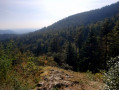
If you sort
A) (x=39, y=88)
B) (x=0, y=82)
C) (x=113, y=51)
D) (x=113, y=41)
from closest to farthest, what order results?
1. (x=0, y=82)
2. (x=39, y=88)
3. (x=113, y=41)
4. (x=113, y=51)

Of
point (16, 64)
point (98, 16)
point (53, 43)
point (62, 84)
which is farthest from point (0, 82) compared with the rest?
point (98, 16)

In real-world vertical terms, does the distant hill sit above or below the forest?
above

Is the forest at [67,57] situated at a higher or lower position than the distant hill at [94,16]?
lower

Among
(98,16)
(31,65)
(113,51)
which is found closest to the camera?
(31,65)

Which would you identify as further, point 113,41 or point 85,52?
point 85,52

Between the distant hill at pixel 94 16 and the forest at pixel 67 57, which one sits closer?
the forest at pixel 67 57

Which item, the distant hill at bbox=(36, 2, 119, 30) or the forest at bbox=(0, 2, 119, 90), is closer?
the forest at bbox=(0, 2, 119, 90)

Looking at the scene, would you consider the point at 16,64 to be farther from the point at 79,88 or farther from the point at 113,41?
the point at 113,41

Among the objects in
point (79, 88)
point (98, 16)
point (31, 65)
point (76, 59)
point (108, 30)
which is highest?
point (98, 16)

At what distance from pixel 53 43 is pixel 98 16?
442 ft

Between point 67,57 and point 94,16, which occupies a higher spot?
point 94,16

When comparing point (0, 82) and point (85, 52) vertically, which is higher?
point (0, 82)

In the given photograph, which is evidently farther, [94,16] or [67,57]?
[94,16]

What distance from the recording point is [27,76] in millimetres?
5305
